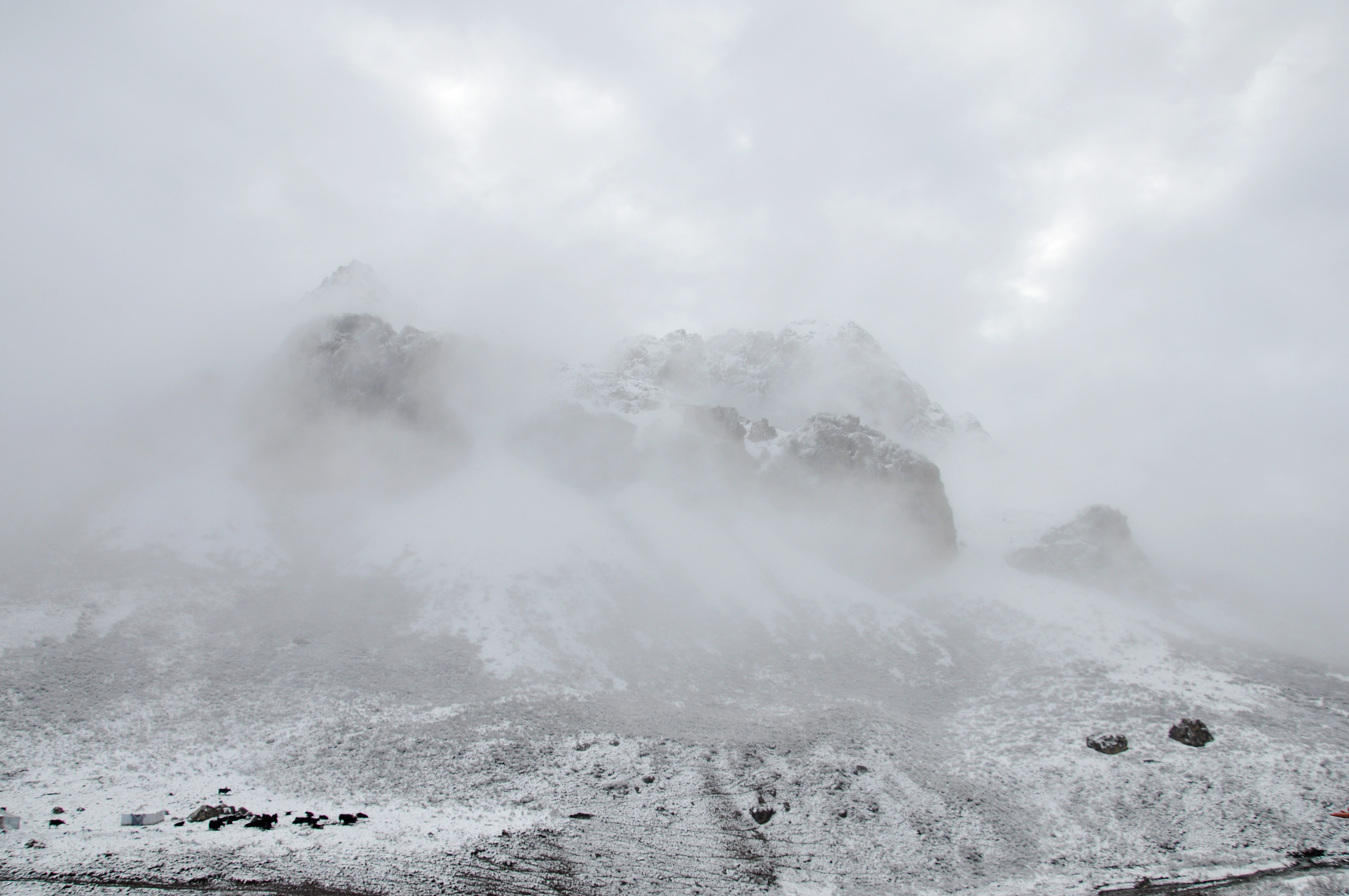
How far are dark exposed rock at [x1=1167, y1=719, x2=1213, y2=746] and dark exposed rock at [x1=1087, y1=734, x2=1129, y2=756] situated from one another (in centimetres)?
246

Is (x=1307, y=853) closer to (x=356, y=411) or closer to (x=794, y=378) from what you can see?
(x=356, y=411)

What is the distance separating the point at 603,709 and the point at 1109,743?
2689 cm

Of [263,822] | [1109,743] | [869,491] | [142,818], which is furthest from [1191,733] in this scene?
[142,818]

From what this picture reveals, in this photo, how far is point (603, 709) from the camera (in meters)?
35.1

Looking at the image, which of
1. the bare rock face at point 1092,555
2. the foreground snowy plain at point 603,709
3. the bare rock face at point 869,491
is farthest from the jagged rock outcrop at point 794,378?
the foreground snowy plain at point 603,709

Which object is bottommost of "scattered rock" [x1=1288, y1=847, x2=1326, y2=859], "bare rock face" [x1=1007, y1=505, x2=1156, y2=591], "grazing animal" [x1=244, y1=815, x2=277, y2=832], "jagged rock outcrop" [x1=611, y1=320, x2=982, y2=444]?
"scattered rock" [x1=1288, y1=847, x2=1326, y2=859]

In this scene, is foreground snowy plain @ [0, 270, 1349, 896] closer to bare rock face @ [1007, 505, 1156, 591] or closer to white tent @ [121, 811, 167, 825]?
white tent @ [121, 811, 167, 825]

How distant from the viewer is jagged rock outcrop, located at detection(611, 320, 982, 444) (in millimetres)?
117000

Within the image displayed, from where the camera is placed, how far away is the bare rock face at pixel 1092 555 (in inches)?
2621

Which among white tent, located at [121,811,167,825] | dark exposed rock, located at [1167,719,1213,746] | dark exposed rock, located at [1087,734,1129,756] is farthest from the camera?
dark exposed rock, located at [1167,719,1213,746]

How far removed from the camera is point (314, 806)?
2400 cm

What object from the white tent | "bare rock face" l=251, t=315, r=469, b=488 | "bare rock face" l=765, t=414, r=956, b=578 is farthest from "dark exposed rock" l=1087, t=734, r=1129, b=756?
"bare rock face" l=251, t=315, r=469, b=488

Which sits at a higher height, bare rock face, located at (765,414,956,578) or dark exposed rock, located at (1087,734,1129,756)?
bare rock face, located at (765,414,956,578)

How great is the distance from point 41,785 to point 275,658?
1330cm
